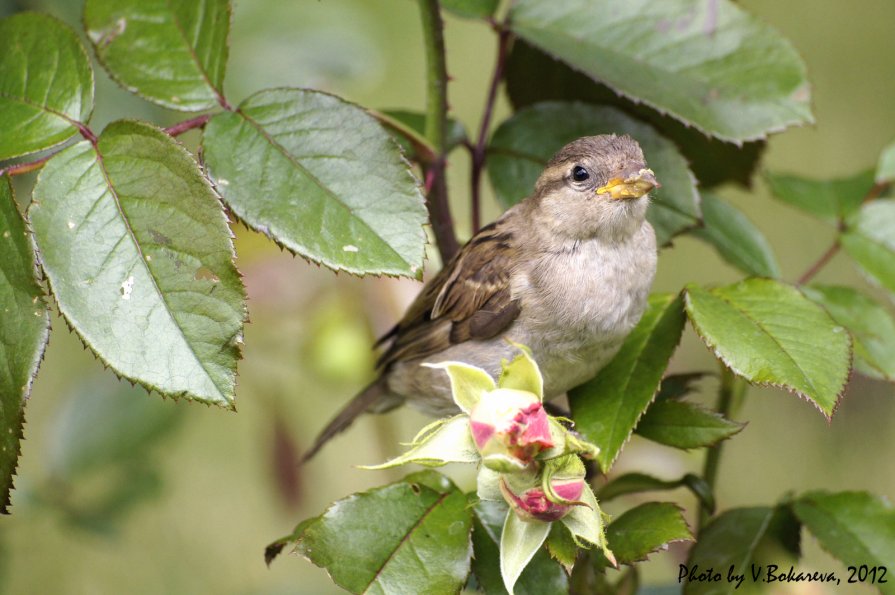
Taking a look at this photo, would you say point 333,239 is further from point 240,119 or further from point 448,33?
Result: point 448,33

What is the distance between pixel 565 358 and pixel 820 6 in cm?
282

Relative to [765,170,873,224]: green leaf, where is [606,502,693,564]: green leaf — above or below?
below

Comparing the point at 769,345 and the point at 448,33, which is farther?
the point at 448,33

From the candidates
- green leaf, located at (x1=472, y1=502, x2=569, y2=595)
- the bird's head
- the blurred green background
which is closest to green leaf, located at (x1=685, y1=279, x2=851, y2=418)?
the bird's head

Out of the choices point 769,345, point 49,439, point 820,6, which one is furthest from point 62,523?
point 820,6

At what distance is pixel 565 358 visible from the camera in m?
1.24

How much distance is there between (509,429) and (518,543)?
124 millimetres

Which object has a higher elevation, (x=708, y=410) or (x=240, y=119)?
(x=240, y=119)

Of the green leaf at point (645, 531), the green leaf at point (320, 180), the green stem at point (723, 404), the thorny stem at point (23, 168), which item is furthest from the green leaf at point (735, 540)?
the thorny stem at point (23, 168)

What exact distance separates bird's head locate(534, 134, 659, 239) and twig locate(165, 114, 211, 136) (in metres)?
0.45

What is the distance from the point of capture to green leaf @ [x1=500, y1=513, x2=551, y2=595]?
0.87 m

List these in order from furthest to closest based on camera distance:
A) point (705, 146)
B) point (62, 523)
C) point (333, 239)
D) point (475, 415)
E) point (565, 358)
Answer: point (62, 523), point (705, 146), point (565, 358), point (333, 239), point (475, 415)

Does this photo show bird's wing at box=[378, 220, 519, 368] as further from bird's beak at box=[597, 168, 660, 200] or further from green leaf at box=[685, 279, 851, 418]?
green leaf at box=[685, 279, 851, 418]

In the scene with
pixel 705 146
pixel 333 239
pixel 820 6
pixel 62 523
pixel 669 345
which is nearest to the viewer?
pixel 333 239
